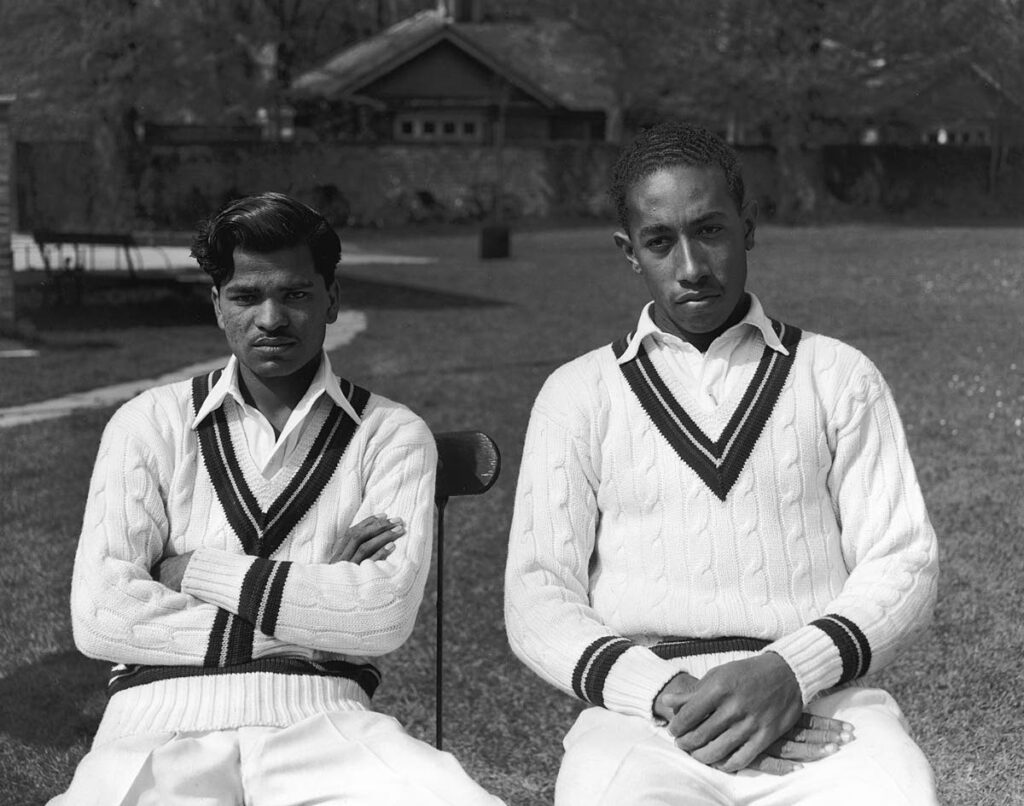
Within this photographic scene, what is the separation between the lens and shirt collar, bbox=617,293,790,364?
3.24 meters

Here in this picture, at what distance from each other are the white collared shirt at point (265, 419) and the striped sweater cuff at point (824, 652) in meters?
1.07

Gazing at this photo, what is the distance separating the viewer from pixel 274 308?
3195mm

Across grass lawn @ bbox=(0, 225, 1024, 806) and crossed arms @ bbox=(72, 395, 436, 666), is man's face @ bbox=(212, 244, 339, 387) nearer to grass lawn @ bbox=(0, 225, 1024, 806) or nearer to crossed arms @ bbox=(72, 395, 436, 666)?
crossed arms @ bbox=(72, 395, 436, 666)

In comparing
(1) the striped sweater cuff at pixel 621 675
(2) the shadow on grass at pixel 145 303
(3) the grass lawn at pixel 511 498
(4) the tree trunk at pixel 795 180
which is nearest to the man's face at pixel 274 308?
(1) the striped sweater cuff at pixel 621 675

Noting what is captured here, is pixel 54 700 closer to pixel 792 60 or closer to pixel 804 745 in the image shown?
pixel 804 745

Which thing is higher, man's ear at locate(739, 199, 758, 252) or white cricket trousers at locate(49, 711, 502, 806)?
man's ear at locate(739, 199, 758, 252)

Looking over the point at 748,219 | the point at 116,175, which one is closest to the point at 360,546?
the point at 748,219

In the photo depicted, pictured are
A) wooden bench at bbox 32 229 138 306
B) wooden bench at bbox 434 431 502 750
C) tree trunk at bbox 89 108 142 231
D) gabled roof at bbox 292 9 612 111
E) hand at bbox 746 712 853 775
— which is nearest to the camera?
hand at bbox 746 712 853 775

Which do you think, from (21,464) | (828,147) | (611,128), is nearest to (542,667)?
(21,464)

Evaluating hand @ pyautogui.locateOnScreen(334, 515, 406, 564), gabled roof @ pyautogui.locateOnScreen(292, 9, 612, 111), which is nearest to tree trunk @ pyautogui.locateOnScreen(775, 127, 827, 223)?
gabled roof @ pyautogui.locateOnScreen(292, 9, 612, 111)

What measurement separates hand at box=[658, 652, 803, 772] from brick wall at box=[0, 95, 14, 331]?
1336 cm

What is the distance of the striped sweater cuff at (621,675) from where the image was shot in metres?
2.90

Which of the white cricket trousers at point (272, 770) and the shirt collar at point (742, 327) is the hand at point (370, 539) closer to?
the white cricket trousers at point (272, 770)

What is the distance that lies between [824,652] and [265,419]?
51.1 inches
